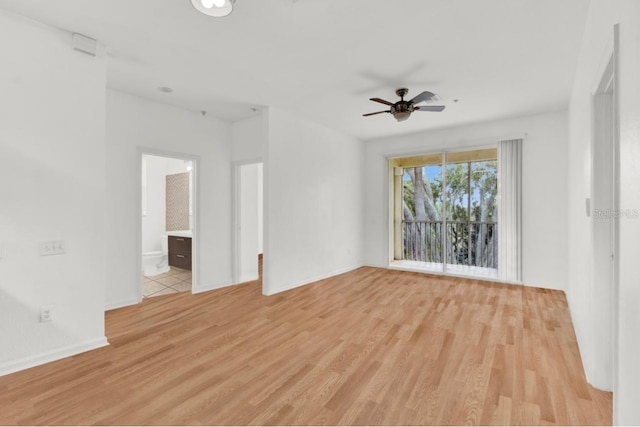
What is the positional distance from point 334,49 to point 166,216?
5.58 meters

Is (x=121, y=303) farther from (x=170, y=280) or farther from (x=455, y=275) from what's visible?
(x=455, y=275)

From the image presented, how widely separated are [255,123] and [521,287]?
197 inches

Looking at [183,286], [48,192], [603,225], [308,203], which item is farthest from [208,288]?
[603,225]

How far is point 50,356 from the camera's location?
237 cm

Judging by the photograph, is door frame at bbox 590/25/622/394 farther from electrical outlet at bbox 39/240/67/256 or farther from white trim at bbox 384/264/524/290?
electrical outlet at bbox 39/240/67/256

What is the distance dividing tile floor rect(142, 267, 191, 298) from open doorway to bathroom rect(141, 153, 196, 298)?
0.02 meters

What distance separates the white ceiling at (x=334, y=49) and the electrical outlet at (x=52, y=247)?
5.88 feet

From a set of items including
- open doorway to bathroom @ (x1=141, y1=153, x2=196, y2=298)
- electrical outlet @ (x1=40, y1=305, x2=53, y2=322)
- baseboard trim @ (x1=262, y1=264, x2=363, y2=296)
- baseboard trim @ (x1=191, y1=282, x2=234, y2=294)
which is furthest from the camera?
open doorway to bathroom @ (x1=141, y1=153, x2=196, y2=298)

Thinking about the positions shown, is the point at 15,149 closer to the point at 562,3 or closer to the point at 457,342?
the point at 457,342

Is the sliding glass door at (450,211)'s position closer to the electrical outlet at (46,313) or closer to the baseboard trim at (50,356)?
the baseboard trim at (50,356)

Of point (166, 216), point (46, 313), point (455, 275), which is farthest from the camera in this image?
point (166, 216)


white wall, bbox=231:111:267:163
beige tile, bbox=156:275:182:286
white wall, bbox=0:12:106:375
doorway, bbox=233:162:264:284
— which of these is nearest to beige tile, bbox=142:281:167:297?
beige tile, bbox=156:275:182:286

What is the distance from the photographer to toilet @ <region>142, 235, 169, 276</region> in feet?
18.2

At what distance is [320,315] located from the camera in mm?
3459
